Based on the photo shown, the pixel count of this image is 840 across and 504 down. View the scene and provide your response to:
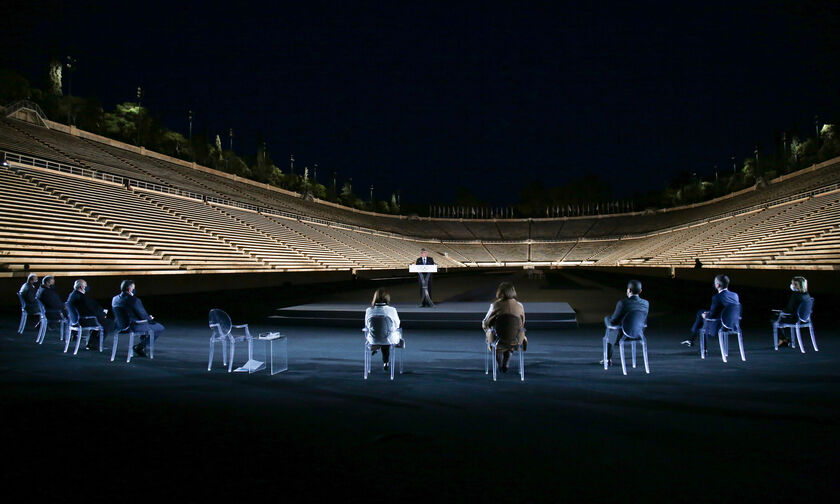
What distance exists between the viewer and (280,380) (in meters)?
6.64

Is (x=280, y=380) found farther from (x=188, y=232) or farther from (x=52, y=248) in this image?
(x=188, y=232)

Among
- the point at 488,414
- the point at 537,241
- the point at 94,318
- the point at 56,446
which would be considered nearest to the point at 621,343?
the point at 488,414

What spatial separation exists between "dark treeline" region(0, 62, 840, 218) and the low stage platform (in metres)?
40.0

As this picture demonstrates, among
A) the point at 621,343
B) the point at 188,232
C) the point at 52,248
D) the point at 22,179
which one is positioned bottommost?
the point at 621,343

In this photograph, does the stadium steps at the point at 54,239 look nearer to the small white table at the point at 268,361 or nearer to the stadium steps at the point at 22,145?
the stadium steps at the point at 22,145

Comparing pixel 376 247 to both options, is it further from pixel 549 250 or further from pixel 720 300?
pixel 720 300

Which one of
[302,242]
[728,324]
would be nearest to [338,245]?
[302,242]

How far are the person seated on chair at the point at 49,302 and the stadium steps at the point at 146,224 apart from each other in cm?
1458

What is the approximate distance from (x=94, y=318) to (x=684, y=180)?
128571 millimetres

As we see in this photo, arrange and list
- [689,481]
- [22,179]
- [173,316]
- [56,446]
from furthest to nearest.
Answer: [22,179] → [173,316] → [56,446] → [689,481]

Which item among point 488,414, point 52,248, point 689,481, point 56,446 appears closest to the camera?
point 689,481

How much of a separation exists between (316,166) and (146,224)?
79578mm

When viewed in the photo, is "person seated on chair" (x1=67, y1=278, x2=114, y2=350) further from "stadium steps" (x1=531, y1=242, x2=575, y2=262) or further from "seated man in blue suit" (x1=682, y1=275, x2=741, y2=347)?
"stadium steps" (x1=531, y1=242, x2=575, y2=262)

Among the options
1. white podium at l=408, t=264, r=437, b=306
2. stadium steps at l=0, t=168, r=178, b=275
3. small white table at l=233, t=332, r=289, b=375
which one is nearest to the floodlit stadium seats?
stadium steps at l=0, t=168, r=178, b=275
